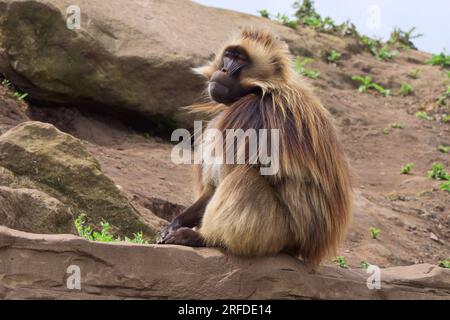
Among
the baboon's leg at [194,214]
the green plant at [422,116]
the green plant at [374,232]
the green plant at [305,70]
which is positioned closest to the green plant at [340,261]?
the green plant at [374,232]

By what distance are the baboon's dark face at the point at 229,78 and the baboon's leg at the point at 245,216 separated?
0.72m

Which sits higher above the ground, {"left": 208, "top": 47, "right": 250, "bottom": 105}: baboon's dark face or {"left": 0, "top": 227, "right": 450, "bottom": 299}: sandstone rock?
{"left": 208, "top": 47, "right": 250, "bottom": 105}: baboon's dark face

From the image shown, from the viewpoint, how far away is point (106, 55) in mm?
10531

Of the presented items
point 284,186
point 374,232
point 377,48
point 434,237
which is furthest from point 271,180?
point 377,48

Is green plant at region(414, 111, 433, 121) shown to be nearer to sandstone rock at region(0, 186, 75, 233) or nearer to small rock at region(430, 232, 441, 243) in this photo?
small rock at region(430, 232, 441, 243)

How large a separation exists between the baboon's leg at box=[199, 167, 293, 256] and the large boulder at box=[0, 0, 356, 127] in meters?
4.60

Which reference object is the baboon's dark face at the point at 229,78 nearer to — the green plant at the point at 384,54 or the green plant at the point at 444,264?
the green plant at the point at 444,264

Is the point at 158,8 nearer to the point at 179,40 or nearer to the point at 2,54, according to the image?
the point at 179,40

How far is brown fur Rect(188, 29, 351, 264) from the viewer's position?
581 cm

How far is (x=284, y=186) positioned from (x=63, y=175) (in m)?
2.34

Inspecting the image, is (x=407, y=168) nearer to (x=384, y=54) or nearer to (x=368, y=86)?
(x=368, y=86)

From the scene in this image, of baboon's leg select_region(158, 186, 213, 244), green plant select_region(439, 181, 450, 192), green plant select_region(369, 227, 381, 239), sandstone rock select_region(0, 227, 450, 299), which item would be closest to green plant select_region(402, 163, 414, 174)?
green plant select_region(439, 181, 450, 192)

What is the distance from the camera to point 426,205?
11680 mm

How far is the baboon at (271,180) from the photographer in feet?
19.1
